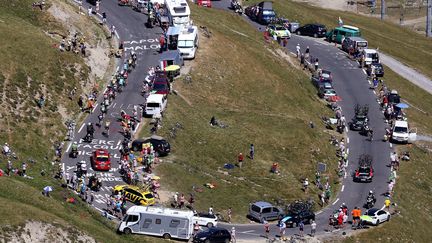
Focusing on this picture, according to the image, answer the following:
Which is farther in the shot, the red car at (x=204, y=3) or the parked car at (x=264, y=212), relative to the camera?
the red car at (x=204, y=3)

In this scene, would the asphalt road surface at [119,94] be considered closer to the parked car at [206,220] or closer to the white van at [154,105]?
the white van at [154,105]

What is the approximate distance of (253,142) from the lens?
123 metres

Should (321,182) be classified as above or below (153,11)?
below

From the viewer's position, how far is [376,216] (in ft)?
356

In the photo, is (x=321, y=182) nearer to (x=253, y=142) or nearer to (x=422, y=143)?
(x=253, y=142)

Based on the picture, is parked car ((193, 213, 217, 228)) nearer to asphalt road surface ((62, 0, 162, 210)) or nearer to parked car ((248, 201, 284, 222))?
parked car ((248, 201, 284, 222))

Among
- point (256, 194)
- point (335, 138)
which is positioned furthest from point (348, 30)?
point (256, 194)

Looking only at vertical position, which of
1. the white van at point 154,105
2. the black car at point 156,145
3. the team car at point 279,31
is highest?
the white van at point 154,105

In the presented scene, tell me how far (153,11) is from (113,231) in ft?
200

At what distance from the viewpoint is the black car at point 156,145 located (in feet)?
370

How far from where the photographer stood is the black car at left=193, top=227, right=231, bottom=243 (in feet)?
311

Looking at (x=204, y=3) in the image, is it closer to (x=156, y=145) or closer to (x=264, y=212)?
(x=156, y=145)

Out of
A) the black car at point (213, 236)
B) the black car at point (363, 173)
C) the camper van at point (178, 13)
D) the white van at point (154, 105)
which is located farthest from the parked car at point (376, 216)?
the camper van at point (178, 13)

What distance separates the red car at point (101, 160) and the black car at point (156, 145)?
16.6 feet
